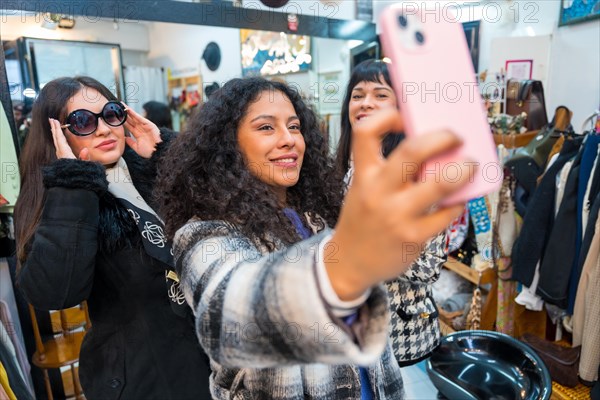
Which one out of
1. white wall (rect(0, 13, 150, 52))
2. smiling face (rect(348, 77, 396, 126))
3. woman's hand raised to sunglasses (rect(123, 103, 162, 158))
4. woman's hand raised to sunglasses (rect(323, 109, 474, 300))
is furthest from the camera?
white wall (rect(0, 13, 150, 52))

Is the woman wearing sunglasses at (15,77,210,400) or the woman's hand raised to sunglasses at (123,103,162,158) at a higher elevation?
the woman's hand raised to sunglasses at (123,103,162,158)

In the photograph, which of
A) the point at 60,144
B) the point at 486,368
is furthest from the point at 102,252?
the point at 486,368

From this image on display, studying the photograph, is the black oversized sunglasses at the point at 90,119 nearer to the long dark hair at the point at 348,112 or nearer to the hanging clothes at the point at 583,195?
the long dark hair at the point at 348,112

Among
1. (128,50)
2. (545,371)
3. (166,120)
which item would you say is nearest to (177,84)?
(128,50)

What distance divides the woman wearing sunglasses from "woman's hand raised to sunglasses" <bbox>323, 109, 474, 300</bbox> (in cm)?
74

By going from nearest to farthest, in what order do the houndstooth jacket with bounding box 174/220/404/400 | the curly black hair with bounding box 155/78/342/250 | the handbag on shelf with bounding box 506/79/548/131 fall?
1. the houndstooth jacket with bounding box 174/220/404/400
2. the curly black hair with bounding box 155/78/342/250
3. the handbag on shelf with bounding box 506/79/548/131

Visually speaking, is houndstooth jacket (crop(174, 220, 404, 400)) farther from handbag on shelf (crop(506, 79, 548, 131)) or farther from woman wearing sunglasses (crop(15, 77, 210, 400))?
handbag on shelf (crop(506, 79, 548, 131))

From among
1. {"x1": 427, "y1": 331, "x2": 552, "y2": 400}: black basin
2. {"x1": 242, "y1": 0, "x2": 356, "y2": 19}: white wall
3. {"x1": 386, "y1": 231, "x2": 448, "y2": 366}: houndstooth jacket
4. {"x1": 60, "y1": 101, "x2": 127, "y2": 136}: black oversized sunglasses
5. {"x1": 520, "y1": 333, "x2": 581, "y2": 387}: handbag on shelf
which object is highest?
{"x1": 242, "y1": 0, "x2": 356, "y2": 19}: white wall

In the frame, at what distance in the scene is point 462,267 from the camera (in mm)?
2213

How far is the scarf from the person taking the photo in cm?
100

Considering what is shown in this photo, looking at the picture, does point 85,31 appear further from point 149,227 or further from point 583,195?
point 583,195

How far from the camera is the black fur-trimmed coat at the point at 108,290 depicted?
0.93 m

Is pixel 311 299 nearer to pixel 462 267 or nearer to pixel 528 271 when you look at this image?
pixel 528 271

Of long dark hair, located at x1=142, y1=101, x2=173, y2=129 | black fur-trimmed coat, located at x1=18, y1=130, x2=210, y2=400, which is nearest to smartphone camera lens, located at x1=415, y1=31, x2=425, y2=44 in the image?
black fur-trimmed coat, located at x1=18, y1=130, x2=210, y2=400
